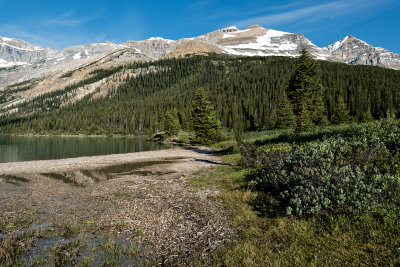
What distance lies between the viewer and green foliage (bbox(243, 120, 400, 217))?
7.17 metres

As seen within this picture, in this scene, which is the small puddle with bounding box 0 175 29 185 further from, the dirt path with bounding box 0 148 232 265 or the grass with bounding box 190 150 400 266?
the grass with bounding box 190 150 400 266

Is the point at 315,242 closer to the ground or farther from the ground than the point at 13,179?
farther from the ground

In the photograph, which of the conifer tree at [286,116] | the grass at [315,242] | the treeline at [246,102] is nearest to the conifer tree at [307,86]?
the conifer tree at [286,116]

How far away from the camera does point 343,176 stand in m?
7.66

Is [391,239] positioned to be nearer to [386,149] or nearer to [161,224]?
[386,149]

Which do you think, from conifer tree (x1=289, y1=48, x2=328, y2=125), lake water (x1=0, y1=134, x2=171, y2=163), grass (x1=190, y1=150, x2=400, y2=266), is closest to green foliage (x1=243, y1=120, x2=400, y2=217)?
grass (x1=190, y1=150, x2=400, y2=266)

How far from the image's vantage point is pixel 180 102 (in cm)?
13588

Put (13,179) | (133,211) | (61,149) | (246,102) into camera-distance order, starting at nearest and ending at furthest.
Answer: (133,211), (13,179), (61,149), (246,102)

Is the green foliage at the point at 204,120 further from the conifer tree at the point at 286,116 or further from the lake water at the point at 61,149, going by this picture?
the conifer tree at the point at 286,116

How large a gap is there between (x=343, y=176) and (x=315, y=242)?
8.69ft

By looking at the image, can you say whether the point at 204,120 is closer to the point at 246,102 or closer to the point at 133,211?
the point at 133,211

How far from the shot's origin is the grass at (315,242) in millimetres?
5547

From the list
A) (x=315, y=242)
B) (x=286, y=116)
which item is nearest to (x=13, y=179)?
(x=315, y=242)

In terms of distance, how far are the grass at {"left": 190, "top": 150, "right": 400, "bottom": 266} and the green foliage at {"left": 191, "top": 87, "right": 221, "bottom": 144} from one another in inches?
1625
